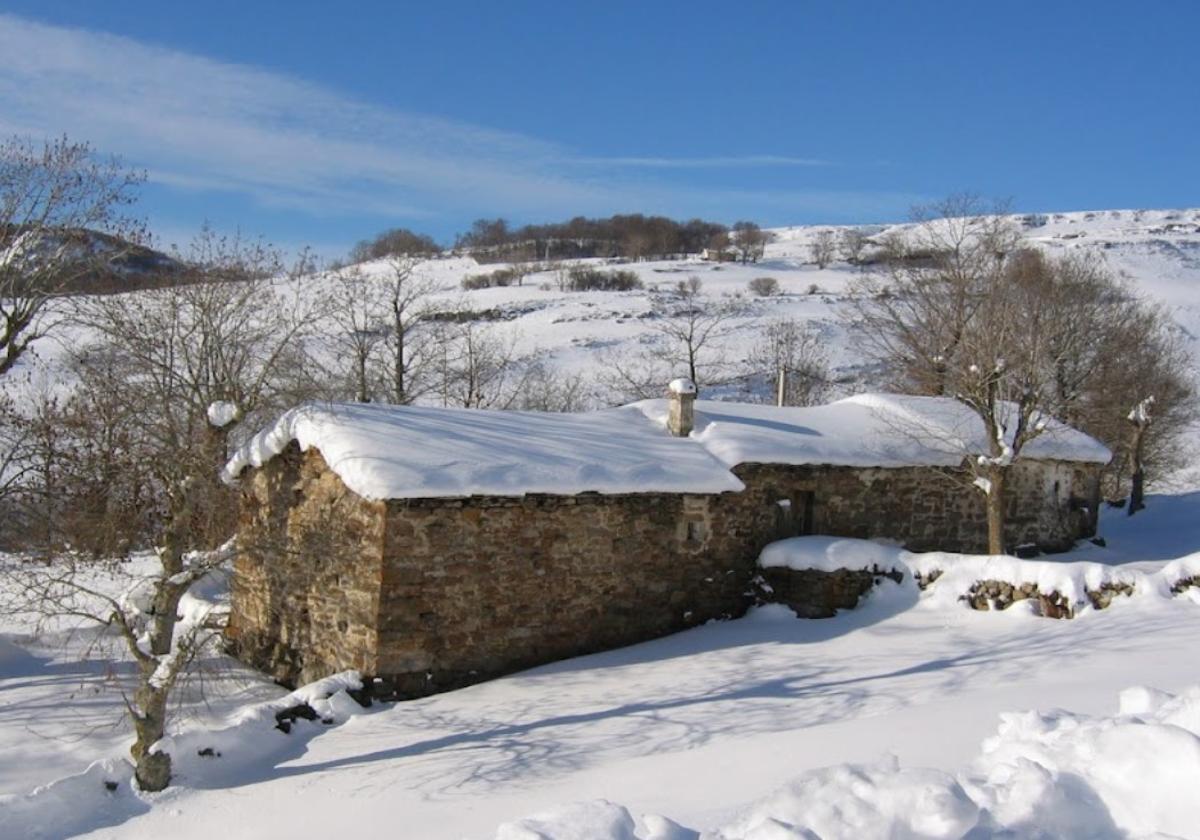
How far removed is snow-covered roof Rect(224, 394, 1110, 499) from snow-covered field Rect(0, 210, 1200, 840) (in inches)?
82.4

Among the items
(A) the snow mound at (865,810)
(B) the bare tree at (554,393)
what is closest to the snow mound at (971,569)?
(A) the snow mound at (865,810)

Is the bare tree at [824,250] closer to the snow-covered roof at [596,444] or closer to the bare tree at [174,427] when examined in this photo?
Answer: the snow-covered roof at [596,444]

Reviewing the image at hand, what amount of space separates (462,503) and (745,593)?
4409 mm

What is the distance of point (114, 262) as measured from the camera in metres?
13.8

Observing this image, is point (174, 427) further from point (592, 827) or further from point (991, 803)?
point (991, 803)

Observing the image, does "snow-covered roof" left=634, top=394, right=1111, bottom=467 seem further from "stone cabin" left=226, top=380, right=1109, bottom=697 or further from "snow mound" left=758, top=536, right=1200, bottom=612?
"snow mound" left=758, top=536, right=1200, bottom=612

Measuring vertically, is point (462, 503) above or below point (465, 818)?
above

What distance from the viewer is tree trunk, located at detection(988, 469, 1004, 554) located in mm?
13273

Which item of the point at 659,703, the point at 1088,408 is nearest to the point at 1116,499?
the point at 1088,408

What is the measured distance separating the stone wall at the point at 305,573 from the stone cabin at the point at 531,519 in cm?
3

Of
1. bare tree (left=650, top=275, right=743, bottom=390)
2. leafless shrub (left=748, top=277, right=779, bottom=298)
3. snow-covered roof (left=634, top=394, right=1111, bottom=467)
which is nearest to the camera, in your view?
snow-covered roof (left=634, top=394, right=1111, bottom=467)

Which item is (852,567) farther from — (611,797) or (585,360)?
(585,360)

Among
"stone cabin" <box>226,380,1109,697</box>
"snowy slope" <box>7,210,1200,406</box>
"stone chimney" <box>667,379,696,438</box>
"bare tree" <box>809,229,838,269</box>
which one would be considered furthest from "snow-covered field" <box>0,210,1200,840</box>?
"bare tree" <box>809,229,838,269</box>

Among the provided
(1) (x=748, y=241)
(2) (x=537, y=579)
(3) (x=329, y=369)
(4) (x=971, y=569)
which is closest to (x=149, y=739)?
(2) (x=537, y=579)
